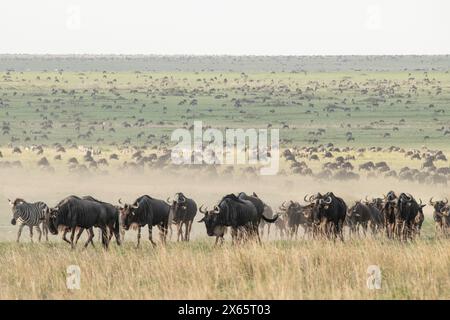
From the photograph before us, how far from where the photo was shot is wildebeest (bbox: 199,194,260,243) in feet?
70.4

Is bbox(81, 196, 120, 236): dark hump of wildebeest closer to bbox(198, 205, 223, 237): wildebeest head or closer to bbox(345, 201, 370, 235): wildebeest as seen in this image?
bbox(198, 205, 223, 237): wildebeest head

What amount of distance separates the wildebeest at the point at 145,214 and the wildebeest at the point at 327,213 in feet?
10.7

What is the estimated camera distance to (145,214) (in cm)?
2334

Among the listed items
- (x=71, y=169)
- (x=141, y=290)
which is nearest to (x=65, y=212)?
(x=141, y=290)

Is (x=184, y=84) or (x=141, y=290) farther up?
(x=184, y=84)

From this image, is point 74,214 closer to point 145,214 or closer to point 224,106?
point 145,214

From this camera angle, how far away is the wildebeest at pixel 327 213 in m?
22.6

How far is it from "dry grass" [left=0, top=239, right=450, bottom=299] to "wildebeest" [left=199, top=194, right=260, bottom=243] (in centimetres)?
265

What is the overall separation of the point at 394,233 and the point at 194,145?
152 ft

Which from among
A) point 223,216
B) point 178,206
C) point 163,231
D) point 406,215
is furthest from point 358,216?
point 223,216

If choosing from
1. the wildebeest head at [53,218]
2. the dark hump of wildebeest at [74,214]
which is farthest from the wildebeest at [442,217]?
the wildebeest head at [53,218]

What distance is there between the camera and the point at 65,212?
2152 centimetres
